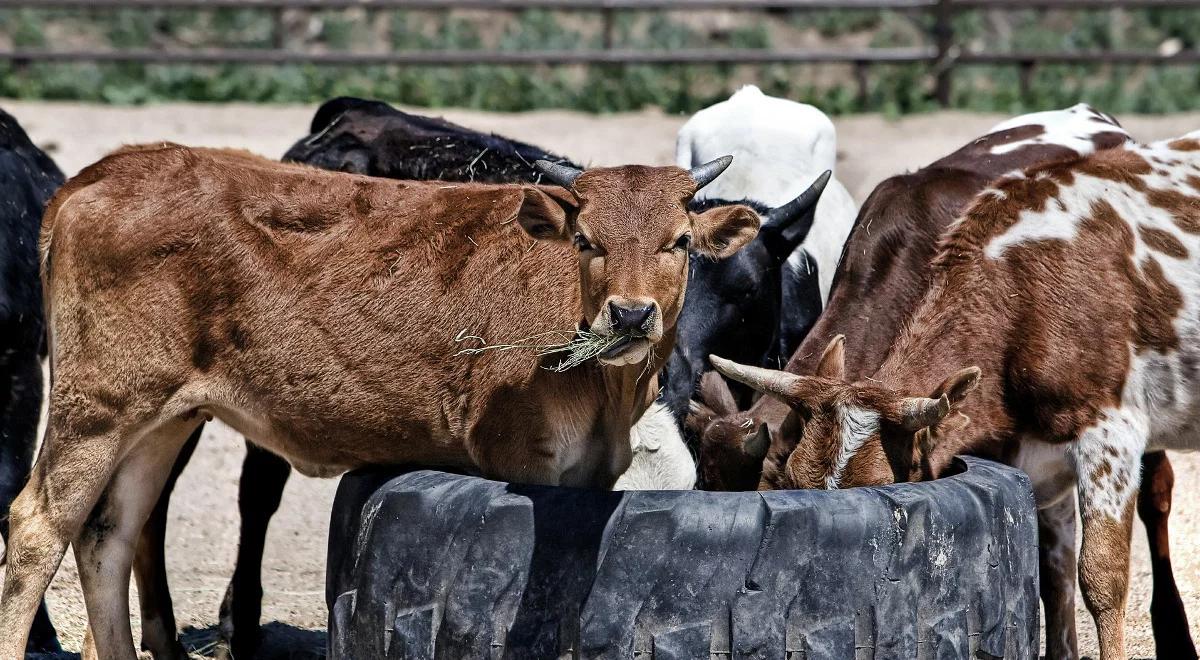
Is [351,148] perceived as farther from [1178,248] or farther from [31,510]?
[1178,248]

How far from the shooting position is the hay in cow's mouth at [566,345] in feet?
12.7

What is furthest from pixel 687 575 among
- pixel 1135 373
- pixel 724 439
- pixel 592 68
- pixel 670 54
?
pixel 592 68

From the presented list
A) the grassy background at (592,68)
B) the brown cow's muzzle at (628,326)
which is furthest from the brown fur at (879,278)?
the grassy background at (592,68)

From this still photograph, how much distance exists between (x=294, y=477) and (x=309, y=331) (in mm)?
3408

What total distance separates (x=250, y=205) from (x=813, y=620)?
2183 mm

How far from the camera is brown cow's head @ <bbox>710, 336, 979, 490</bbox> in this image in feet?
14.1

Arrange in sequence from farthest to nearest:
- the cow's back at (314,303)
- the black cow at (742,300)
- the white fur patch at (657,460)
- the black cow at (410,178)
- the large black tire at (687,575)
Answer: the black cow at (742,300) < the black cow at (410,178) < the white fur patch at (657,460) < the cow's back at (314,303) < the large black tire at (687,575)

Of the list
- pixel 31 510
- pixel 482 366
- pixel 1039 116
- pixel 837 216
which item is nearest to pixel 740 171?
pixel 837 216

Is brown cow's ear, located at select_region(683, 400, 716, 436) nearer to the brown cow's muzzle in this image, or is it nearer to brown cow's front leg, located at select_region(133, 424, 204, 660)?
the brown cow's muzzle

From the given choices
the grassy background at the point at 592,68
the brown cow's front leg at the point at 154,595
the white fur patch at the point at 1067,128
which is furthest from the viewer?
the grassy background at the point at 592,68

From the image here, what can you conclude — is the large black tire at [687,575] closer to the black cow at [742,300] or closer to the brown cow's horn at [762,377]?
the brown cow's horn at [762,377]

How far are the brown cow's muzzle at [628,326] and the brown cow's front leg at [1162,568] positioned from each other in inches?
113

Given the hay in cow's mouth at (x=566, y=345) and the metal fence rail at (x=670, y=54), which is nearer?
the hay in cow's mouth at (x=566, y=345)

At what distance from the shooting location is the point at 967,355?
4.92 meters
